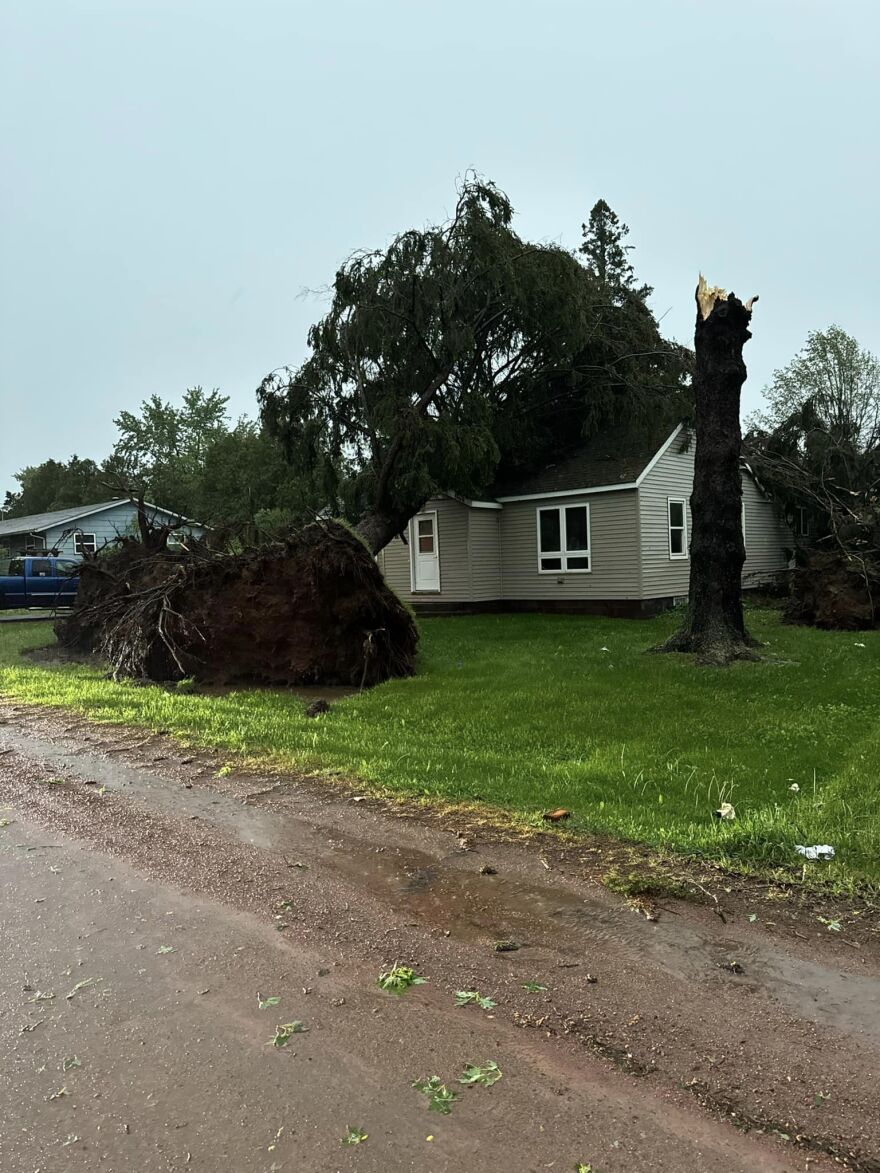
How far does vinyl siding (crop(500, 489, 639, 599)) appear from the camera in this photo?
1917cm

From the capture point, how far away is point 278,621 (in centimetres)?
1047

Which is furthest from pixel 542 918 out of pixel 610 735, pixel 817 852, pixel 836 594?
pixel 836 594

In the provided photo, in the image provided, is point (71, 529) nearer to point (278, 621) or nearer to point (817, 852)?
point (278, 621)

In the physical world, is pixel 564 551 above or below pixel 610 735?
above

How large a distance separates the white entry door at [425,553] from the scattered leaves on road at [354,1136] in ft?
64.3

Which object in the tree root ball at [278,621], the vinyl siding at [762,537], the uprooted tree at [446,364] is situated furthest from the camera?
the vinyl siding at [762,537]

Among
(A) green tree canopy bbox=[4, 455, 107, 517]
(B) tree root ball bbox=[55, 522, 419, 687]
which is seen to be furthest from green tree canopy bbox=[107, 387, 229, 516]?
(B) tree root ball bbox=[55, 522, 419, 687]

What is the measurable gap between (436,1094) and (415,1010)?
1.54 feet

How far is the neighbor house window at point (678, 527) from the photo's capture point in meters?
20.5

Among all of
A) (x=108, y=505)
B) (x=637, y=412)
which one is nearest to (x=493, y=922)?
(x=637, y=412)

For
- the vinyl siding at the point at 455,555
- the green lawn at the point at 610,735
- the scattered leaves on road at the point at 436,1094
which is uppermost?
the vinyl siding at the point at 455,555

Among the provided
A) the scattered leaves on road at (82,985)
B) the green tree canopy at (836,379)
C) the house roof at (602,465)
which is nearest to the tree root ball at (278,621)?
the scattered leaves on road at (82,985)

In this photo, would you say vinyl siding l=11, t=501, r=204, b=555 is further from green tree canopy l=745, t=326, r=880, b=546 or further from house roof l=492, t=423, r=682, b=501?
green tree canopy l=745, t=326, r=880, b=546

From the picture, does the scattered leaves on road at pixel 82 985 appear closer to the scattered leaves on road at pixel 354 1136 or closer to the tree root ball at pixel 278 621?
the scattered leaves on road at pixel 354 1136
